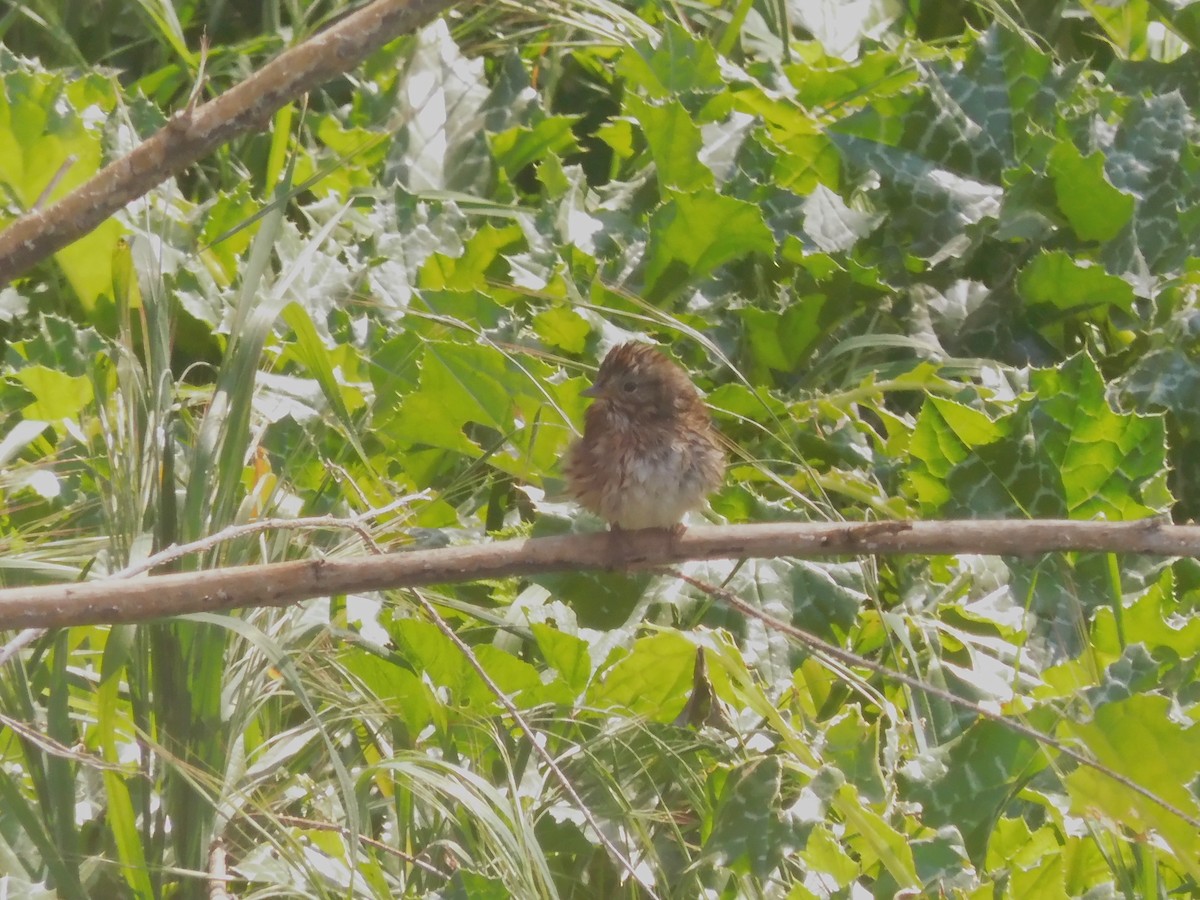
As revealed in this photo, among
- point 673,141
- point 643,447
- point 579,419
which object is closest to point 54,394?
point 579,419

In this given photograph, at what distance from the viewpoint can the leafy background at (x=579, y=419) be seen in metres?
2.63

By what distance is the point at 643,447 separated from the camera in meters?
2.99

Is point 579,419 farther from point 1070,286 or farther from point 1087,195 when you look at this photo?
point 1087,195

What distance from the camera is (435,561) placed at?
79.6 inches

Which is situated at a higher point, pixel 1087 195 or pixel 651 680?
pixel 1087 195

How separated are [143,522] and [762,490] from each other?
1789 mm

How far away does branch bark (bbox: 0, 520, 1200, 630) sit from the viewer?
1.90m

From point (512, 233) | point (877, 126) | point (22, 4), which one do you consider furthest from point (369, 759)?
point (22, 4)

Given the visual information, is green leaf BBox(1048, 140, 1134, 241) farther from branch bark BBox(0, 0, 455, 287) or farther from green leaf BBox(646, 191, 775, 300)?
branch bark BBox(0, 0, 455, 287)

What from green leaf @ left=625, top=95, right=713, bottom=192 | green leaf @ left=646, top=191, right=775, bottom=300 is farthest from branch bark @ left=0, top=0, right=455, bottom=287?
green leaf @ left=625, top=95, right=713, bottom=192

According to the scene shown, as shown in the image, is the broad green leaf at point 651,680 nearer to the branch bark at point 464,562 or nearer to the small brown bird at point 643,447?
the small brown bird at point 643,447

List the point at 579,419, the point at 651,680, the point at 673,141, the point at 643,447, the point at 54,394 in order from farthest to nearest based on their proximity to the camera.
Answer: the point at 673,141
the point at 54,394
the point at 579,419
the point at 651,680
the point at 643,447

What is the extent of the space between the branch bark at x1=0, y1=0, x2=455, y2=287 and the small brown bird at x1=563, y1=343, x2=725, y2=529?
4.10ft

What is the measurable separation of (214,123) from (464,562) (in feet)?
2.32
